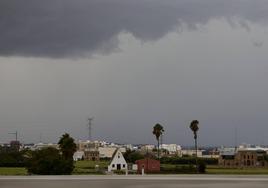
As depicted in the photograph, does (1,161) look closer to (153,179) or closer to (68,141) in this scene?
(68,141)

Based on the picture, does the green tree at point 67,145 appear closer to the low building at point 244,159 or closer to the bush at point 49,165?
the bush at point 49,165

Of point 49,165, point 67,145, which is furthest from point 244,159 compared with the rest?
point 49,165

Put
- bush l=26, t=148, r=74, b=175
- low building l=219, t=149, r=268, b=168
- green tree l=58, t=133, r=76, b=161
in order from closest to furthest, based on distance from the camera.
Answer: bush l=26, t=148, r=74, b=175 → green tree l=58, t=133, r=76, b=161 → low building l=219, t=149, r=268, b=168

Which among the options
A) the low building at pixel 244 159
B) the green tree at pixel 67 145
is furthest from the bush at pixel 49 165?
the low building at pixel 244 159

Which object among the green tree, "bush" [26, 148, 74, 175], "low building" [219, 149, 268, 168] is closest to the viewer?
"bush" [26, 148, 74, 175]

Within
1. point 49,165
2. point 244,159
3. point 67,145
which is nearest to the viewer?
point 49,165

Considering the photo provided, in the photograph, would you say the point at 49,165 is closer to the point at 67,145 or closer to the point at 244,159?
the point at 67,145

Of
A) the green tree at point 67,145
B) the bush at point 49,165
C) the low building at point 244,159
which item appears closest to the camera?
the bush at point 49,165

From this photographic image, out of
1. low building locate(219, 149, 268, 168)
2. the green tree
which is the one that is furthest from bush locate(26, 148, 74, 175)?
low building locate(219, 149, 268, 168)

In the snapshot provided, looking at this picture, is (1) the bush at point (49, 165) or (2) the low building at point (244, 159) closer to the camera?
(1) the bush at point (49, 165)

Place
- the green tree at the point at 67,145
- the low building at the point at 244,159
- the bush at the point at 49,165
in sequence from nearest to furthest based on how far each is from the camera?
the bush at the point at 49,165, the green tree at the point at 67,145, the low building at the point at 244,159

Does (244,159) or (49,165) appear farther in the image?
(244,159)

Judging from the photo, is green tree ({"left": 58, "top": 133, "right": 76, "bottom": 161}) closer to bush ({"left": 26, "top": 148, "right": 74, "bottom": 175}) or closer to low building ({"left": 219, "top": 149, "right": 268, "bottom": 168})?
bush ({"left": 26, "top": 148, "right": 74, "bottom": 175})
